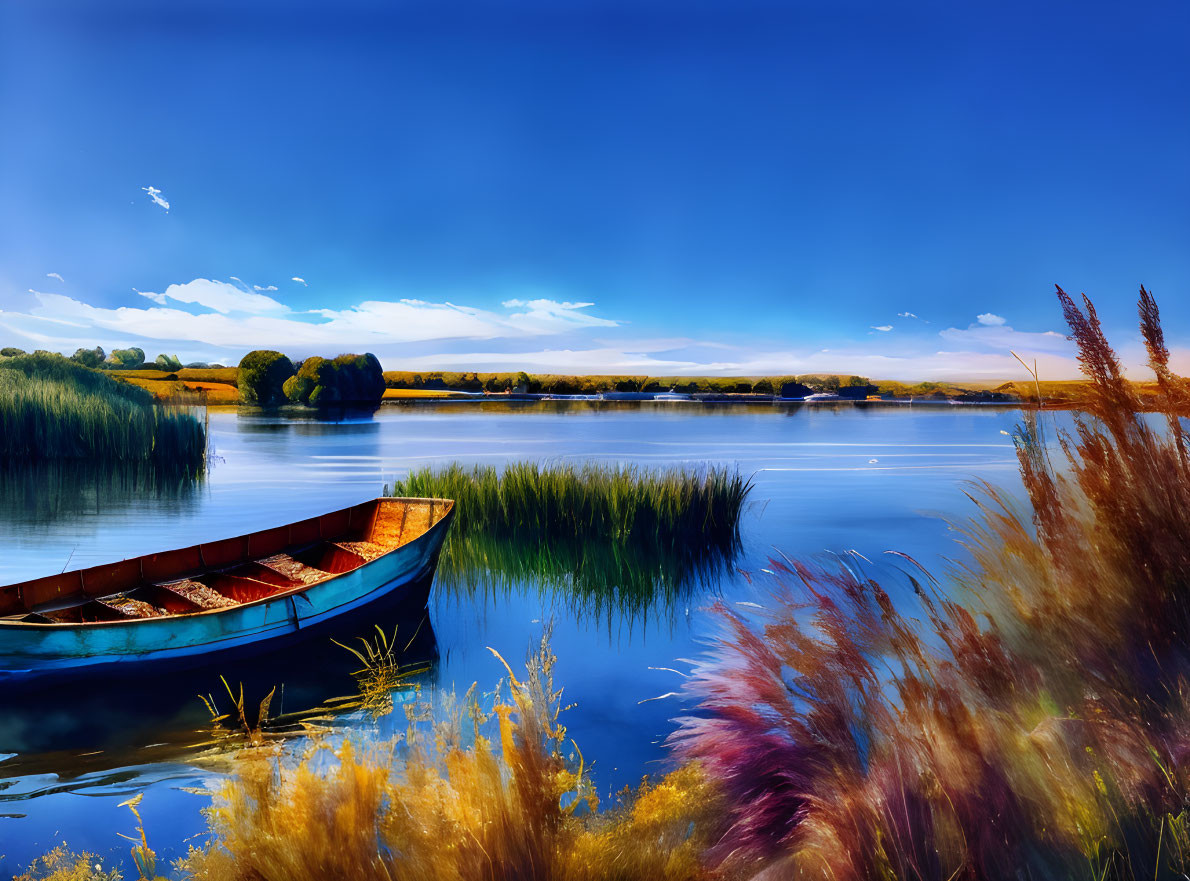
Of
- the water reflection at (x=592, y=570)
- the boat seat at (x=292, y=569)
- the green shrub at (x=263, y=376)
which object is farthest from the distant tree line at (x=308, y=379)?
the boat seat at (x=292, y=569)

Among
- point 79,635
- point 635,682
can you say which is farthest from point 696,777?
point 79,635

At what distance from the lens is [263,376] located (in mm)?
33125

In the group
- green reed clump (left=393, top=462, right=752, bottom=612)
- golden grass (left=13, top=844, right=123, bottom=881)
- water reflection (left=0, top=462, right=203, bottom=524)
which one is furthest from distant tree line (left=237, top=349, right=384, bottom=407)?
golden grass (left=13, top=844, right=123, bottom=881)

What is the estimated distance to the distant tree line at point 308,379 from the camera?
32844 mm

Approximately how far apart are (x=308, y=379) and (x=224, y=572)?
1260 inches

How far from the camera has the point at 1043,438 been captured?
312cm

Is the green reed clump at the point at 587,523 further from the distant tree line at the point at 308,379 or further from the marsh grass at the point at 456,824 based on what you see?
the distant tree line at the point at 308,379

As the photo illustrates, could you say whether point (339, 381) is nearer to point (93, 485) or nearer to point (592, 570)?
point (93, 485)

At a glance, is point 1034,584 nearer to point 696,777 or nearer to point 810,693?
point 810,693

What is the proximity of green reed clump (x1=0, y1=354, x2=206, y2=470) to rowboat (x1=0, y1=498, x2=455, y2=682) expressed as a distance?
49.2 feet

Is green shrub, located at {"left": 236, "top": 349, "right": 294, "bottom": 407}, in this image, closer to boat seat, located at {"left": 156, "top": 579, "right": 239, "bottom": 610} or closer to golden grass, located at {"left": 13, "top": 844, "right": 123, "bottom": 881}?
boat seat, located at {"left": 156, "top": 579, "right": 239, "bottom": 610}

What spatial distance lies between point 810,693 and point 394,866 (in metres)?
1.59

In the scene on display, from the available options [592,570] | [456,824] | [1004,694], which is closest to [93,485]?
[592,570]

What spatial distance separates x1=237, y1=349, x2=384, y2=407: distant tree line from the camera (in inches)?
1293
